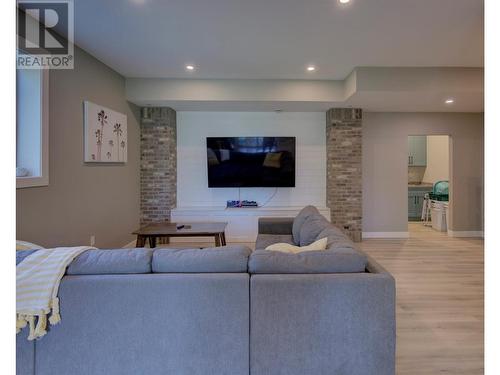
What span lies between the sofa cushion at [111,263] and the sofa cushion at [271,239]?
5.46 feet

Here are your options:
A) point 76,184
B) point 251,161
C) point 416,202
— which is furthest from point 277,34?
point 416,202

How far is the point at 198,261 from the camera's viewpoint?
172 cm

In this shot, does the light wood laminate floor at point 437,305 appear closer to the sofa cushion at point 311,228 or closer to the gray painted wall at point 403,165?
the gray painted wall at point 403,165

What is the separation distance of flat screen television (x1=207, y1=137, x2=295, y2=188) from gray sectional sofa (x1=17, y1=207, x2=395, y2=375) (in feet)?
12.9

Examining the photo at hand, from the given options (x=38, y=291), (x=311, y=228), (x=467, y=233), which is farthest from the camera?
(x=467, y=233)

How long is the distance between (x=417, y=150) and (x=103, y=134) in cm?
763

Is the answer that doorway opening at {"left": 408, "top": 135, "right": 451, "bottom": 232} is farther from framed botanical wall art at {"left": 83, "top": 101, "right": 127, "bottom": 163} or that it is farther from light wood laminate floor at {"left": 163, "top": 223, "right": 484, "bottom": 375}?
framed botanical wall art at {"left": 83, "top": 101, "right": 127, "bottom": 163}

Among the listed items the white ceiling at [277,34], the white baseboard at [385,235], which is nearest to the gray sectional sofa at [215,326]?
the white ceiling at [277,34]

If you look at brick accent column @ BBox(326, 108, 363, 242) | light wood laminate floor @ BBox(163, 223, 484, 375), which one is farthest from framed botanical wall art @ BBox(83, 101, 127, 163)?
brick accent column @ BBox(326, 108, 363, 242)

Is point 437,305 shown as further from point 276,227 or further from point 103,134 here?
point 103,134

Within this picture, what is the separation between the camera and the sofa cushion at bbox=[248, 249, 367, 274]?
172cm

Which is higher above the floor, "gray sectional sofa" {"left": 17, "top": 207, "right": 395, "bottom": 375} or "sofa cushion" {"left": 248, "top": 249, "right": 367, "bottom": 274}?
"sofa cushion" {"left": 248, "top": 249, "right": 367, "bottom": 274}

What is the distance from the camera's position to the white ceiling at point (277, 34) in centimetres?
266

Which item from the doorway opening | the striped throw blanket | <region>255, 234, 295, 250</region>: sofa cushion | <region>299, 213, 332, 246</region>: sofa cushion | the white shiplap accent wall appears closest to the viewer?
the striped throw blanket
